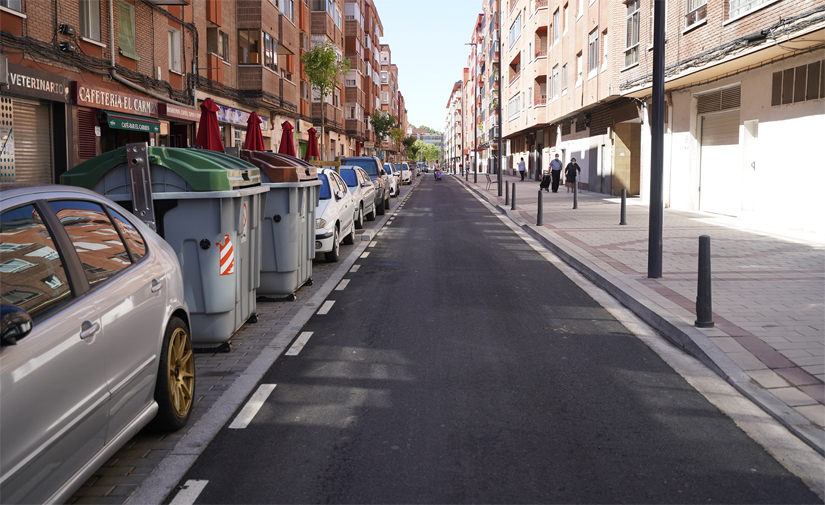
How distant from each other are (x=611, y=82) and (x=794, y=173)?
11612mm

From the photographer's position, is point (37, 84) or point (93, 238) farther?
point (37, 84)

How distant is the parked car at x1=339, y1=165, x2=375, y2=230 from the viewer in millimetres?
17391

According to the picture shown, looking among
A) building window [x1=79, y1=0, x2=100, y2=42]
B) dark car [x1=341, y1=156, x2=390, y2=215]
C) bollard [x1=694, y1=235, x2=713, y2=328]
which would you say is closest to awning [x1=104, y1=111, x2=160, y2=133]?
building window [x1=79, y1=0, x2=100, y2=42]

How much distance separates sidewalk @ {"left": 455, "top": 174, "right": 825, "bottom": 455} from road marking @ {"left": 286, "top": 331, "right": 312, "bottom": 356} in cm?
344

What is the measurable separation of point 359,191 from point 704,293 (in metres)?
11.7

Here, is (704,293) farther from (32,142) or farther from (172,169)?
(32,142)

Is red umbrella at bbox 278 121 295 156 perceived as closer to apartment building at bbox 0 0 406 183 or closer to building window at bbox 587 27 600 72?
apartment building at bbox 0 0 406 183

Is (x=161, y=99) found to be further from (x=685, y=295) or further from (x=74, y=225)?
(x=74, y=225)

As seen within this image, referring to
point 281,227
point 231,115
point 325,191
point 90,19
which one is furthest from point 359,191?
point 231,115

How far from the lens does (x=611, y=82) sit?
26.1 m

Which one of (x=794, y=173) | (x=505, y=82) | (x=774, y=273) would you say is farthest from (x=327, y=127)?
(x=774, y=273)

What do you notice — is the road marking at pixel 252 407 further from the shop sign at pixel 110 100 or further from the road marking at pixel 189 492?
the shop sign at pixel 110 100

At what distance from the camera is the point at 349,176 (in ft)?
61.3

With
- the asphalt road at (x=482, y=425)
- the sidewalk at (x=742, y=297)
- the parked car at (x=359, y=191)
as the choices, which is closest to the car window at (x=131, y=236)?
the asphalt road at (x=482, y=425)
